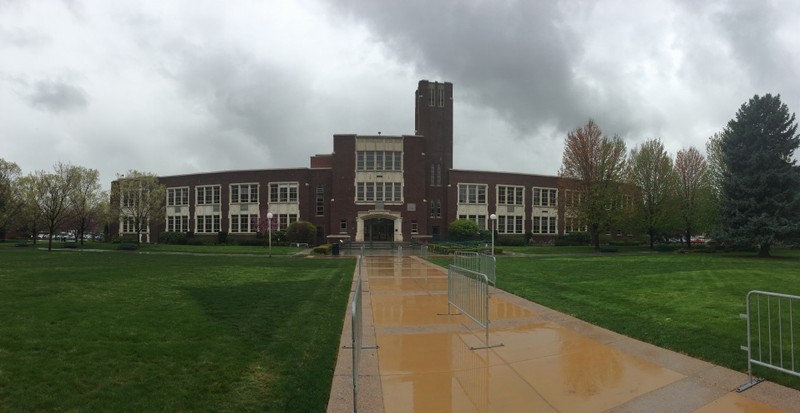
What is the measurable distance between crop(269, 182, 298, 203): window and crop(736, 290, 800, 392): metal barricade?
2030 inches

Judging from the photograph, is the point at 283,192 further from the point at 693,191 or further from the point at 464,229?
the point at 693,191

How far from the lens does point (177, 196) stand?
199ft

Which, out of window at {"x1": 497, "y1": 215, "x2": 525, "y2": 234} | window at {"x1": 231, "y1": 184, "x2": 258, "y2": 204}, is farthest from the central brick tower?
window at {"x1": 231, "y1": 184, "x2": 258, "y2": 204}

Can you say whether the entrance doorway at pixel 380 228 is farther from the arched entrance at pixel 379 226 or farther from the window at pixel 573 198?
the window at pixel 573 198

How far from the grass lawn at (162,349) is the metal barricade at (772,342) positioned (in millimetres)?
5222

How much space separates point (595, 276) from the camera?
1673cm

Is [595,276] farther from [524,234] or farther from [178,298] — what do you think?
[524,234]

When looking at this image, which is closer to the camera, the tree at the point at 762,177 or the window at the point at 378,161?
the tree at the point at 762,177

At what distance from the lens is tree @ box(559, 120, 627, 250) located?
4081 cm

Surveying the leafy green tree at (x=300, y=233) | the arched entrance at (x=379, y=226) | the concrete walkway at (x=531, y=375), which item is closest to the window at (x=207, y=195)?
the leafy green tree at (x=300, y=233)

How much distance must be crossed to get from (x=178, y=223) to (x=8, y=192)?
22.5m

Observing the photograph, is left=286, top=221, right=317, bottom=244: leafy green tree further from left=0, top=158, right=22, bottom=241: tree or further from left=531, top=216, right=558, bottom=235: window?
left=531, top=216, right=558, bottom=235: window

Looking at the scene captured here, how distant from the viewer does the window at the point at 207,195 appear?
5809 cm

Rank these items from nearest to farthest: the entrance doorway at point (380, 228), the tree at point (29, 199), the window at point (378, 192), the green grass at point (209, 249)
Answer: the green grass at point (209, 249) → the tree at point (29, 199) → the window at point (378, 192) → the entrance doorway at point (380, 228)
